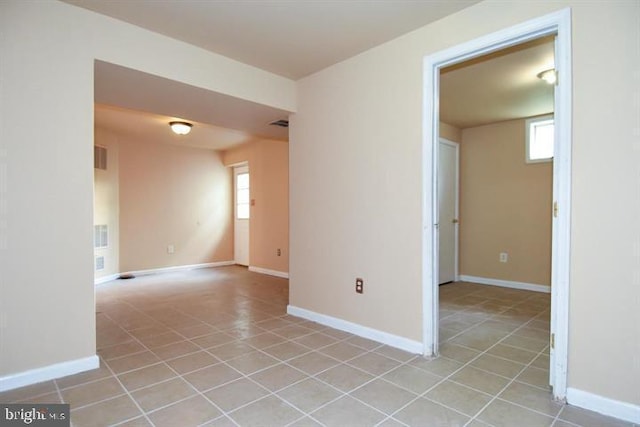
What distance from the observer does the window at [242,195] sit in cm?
707

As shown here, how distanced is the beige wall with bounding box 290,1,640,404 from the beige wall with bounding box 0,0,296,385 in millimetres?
1794

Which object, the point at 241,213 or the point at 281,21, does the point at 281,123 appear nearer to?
the point at 281,21

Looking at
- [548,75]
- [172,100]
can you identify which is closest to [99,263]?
[172,100]

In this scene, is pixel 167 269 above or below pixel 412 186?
below

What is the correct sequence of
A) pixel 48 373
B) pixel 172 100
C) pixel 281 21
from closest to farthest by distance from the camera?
pixel 48 373 → pixel 281 21 → pixel 172 100

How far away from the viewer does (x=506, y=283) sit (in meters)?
4.98

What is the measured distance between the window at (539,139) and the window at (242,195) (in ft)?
16.3

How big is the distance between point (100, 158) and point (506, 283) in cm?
639

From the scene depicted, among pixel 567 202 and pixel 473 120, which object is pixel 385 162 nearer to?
pixel 567 202

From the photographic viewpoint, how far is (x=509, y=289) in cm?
480

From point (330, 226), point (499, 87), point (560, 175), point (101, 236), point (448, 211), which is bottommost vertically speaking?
point (101, 236)

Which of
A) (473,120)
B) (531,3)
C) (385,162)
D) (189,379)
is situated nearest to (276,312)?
(189,379)

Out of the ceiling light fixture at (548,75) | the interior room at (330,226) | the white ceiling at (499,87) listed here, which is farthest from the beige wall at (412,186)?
the ceiling light fixture at (548,75)

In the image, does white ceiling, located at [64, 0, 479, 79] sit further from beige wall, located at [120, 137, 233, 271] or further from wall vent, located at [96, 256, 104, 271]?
wall vent, located at [96, 256, 104, 271]
